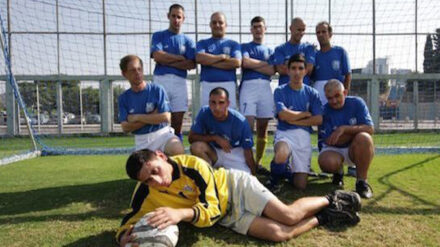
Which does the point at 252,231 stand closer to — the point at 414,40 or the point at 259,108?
the point at 259,108

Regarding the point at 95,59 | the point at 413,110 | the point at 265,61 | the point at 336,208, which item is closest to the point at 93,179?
the point at 265,61

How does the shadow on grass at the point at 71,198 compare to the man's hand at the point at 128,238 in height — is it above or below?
below

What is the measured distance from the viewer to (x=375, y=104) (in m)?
15.7

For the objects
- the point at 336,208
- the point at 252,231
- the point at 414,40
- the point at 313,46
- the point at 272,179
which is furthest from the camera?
the point at 414,40

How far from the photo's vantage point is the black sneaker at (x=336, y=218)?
3158mm

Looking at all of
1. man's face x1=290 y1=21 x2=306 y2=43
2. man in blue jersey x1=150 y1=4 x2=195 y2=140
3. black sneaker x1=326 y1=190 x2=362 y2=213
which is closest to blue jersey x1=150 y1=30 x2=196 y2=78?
man in blue jersey x1=150 y1=4 x2=195 y2=140

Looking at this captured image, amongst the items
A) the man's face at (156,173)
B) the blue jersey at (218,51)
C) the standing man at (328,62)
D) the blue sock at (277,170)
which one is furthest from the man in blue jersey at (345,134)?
the man's face at (156,173)

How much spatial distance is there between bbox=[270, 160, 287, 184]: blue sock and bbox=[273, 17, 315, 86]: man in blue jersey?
1.48 meters

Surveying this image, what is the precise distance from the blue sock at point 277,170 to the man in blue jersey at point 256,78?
3.73ft

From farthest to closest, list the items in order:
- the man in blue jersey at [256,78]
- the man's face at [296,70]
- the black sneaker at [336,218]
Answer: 1. the man in blue jersey at [256,78]
2. the man's face at [296,70]
3. the black sneaker at [336,218]

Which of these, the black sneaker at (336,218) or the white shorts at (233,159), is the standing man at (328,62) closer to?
the white shorts at (233,159)

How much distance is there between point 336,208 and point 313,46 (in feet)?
8.95

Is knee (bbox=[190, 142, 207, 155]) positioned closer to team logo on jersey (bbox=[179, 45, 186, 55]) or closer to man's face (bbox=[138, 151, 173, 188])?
man's face (bbox=[138, 151, 173, 188])

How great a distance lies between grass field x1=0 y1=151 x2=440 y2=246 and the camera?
2906 mm
